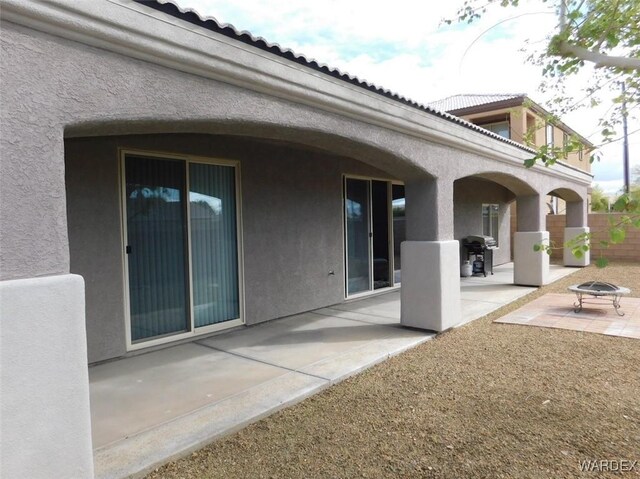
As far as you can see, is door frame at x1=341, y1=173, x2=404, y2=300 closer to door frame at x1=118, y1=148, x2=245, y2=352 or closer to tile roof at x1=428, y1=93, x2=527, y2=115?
door frame at x1=118, y1=148, x2=245, y2=352

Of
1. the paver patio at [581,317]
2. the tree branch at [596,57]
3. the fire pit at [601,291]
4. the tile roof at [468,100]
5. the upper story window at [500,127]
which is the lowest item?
the paver patio at [581,317]

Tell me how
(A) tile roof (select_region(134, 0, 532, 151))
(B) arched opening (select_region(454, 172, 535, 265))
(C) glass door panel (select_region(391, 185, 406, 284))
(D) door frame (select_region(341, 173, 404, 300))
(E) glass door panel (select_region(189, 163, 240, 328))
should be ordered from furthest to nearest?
(B) arched opening (select_region(454, 172, 535, 265)), (C) glass door panel (select_region(391, 185, 406, 284)), (D) door frame (select_region(341, 173, 404, 300)), (E) glass door panel (select_region(189, 163, 240, 328)), (A) tile roof (select_region(134, 0, 532, 151))

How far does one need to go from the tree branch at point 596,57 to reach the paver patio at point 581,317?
451 centimetres

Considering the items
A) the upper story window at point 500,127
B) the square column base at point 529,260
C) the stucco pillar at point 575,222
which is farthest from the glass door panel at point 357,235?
the upper story window at point 500,127

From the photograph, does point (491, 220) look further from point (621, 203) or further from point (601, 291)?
point (621, 203)

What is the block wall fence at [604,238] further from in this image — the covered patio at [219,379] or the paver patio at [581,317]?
the covered patio at [219,379]

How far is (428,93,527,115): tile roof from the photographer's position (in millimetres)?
20581

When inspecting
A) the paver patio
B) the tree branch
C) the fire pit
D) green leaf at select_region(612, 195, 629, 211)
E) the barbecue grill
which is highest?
the tree branch

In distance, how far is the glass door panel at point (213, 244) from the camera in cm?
659

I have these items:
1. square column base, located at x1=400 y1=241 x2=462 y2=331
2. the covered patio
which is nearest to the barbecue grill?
the covered patio

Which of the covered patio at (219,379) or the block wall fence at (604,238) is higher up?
the block wall fence at (604,238)

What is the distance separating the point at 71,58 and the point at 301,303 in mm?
5981

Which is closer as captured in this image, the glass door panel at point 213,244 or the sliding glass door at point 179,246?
the sliding glass door at point 179,246

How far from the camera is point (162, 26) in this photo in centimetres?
336
